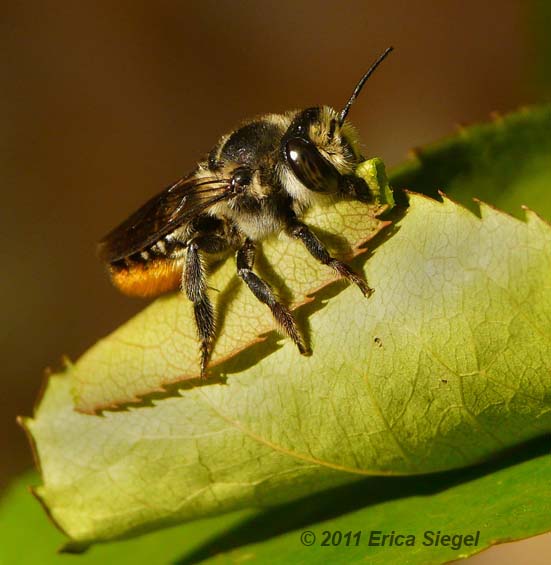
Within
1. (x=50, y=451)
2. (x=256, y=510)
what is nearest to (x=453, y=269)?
(x=256, y=510)

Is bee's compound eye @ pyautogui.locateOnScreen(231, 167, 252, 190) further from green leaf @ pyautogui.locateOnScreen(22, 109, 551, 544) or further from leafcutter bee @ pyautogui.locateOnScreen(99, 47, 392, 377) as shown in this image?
green leaf @ pyautogui.locateOnScreen(22, 109, 551, 544)

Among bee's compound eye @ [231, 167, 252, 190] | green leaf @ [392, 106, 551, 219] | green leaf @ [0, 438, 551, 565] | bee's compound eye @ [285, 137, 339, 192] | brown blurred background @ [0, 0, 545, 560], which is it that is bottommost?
green leaf @ [0, 438, 551, 565]

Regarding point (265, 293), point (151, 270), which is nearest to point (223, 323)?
point (265, 293)

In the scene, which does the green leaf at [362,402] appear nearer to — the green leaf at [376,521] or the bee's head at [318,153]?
the green leaf at [376,521]

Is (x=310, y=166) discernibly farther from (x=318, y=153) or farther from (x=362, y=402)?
(x=362, y=402)

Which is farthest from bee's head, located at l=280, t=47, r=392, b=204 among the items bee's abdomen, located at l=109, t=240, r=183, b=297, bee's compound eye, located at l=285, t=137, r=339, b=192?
bee's abdomen, located at l=109, t=240, r=183, b=297

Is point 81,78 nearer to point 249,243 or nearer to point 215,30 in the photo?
point 215,30
